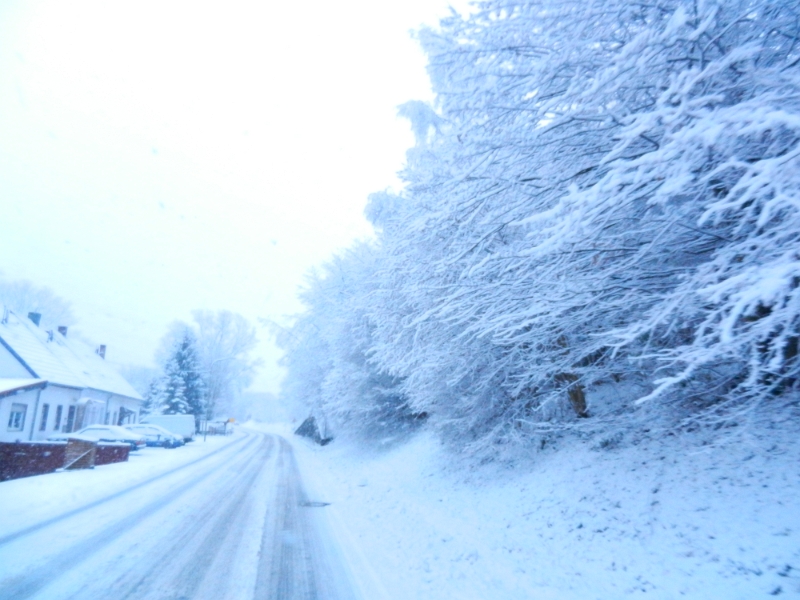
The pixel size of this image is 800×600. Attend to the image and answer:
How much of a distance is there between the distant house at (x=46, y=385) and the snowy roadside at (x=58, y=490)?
5.99 meters

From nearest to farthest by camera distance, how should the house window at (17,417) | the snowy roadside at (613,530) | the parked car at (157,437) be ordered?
the snowy roadside at (613,530)
the house window at (17,417)
the parked car at (157,437)

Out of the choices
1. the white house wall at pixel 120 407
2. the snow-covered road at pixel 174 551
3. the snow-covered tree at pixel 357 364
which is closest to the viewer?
the snow-covered road at pixel 174 551

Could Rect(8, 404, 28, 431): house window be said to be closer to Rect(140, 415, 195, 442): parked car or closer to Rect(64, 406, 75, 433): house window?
Rect(64, 406, 75, 433): house window

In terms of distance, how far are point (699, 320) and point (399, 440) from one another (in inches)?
586

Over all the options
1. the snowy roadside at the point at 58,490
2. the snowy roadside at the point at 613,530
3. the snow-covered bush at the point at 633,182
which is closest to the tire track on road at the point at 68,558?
the snowy roadside at the point at 58,490

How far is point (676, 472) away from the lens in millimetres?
6441

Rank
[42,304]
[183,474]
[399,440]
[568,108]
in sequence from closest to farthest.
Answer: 1. [568,108]
2. [183,474]
3. [399,440]
4. [42,304]

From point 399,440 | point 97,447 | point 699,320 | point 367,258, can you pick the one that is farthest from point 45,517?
point 367,258

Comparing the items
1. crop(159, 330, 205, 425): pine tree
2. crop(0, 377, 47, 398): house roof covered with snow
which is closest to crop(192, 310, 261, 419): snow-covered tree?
crop(159, 330, 205, 425): pine tree

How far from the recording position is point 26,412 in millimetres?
23734

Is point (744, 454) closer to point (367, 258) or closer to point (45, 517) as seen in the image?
point (45, 517)

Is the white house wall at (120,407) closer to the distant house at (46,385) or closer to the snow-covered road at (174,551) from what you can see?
the distant house at (46,385)

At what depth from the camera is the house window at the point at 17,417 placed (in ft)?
74.3

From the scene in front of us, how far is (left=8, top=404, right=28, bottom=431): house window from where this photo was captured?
22.7 metres
